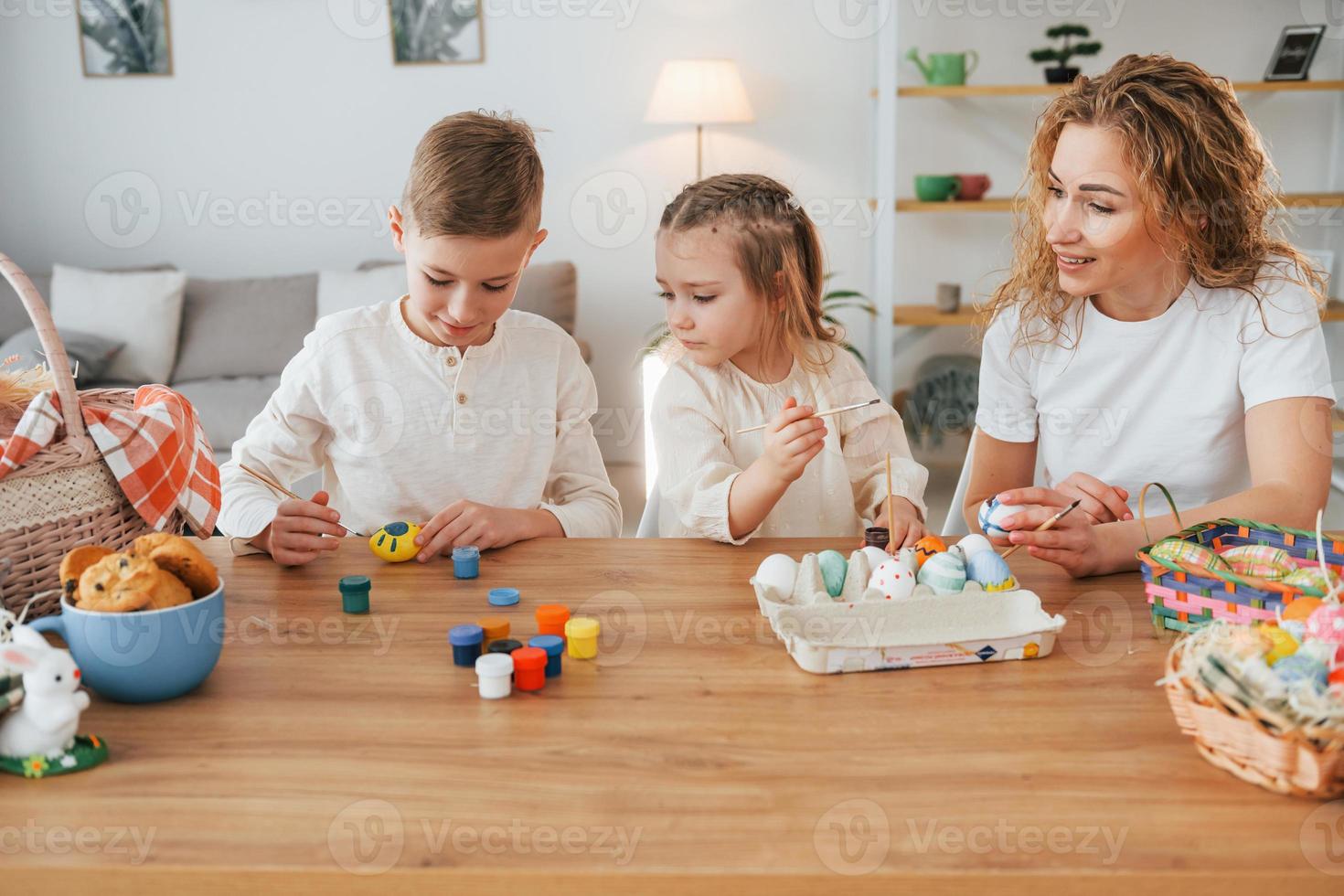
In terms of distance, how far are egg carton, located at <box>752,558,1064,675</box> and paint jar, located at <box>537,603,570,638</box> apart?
0.21 m

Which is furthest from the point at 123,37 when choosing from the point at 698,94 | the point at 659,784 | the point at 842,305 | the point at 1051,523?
the point at 659,784

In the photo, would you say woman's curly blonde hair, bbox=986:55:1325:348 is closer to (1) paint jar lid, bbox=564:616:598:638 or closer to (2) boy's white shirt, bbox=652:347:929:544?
(2) boy's white shirt, bbox=652:347:929:544

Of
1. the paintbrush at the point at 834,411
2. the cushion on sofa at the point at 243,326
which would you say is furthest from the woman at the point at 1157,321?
the cushion on sofa at the point at 243,326

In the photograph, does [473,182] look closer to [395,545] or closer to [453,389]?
[453,389]

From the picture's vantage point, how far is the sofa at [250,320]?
13.8ft

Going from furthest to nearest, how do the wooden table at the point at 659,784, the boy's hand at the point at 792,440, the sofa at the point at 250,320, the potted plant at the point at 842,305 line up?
1. the potted plant at the point at 842,305
2. the sofa at the point at 250,320
3. the boy's hand at the point at 792,440
4. the wooden table at the point at 659,784

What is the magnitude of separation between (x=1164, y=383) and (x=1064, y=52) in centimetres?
295

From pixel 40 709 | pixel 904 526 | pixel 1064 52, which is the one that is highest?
pixel 1064 52

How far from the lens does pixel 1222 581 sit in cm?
107

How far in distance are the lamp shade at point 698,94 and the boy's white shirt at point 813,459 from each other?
2.68 m

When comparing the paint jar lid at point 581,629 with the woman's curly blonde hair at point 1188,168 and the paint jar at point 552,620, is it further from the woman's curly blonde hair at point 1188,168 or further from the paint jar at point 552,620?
the woman's curly blonde hair at point 1188,168

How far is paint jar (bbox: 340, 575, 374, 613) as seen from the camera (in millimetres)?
1200

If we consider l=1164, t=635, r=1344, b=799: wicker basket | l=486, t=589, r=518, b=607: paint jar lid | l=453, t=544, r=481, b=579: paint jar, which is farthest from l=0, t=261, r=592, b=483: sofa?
l=1164, t=635, r=1344, b=799: wicker basket

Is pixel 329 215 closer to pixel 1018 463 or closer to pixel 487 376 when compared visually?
pixel 487 376
